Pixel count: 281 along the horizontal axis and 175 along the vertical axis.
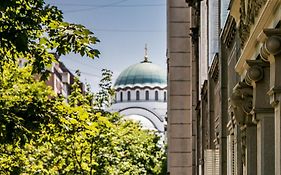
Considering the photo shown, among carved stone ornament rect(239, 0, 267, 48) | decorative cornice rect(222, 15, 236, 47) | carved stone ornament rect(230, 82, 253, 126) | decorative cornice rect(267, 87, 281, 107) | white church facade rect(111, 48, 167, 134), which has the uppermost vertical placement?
white church facade rect(111, 48, 167, 134)

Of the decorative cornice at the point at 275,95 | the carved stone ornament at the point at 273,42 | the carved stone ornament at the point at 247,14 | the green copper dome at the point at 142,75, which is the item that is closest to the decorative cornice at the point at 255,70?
the carved stone ornament at the point at 247,14

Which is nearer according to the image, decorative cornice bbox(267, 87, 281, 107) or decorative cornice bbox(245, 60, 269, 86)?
decorative cornice bbox(267, 87, 281, 107)

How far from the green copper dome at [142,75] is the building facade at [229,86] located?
126m

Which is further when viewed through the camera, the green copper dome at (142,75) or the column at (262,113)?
the green copper dome at (142,75)

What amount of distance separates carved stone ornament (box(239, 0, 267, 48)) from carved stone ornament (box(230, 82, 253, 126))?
70 cm

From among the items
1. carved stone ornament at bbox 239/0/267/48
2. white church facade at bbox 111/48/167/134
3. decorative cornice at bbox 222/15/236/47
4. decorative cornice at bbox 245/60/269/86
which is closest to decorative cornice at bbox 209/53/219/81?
decorative cornice at bbox 222/15/236/47

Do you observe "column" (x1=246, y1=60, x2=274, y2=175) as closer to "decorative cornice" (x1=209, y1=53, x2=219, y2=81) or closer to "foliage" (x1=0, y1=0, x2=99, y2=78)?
"foliage" (x1=0, y1=0, x2=99, y2=78)

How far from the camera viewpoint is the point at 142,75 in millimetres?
165875

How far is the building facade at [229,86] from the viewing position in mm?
10578

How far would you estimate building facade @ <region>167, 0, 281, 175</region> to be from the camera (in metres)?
10.6

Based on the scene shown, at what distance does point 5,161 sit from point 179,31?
13.8m

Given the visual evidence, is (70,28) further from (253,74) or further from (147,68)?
(147,68)

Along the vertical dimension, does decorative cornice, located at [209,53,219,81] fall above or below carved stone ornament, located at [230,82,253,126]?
above

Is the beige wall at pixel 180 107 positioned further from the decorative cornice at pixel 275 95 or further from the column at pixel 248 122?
the decorative cornice at pixel 275 95
